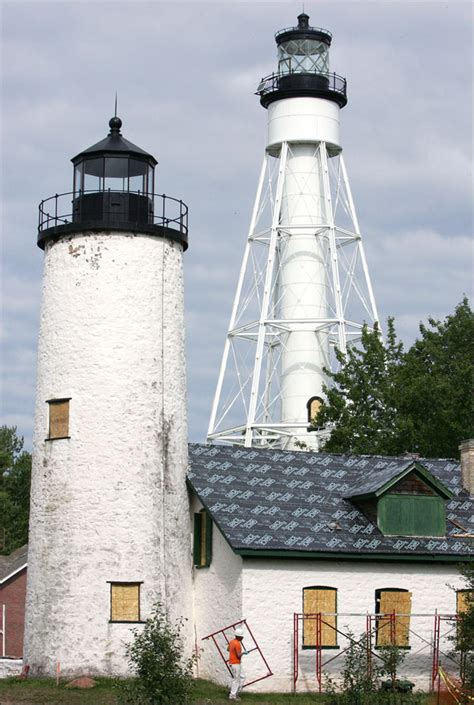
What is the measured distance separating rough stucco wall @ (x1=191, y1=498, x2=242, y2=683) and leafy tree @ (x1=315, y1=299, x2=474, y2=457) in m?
15.2

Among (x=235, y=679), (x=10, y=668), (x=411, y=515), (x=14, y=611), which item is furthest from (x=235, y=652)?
(x=14, y=611)

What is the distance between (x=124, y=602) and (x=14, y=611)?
23.5 metres

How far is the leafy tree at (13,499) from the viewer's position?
278ft

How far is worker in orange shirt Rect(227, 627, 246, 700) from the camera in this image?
103ft

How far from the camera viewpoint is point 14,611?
5719 cm

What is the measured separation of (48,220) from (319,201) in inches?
844

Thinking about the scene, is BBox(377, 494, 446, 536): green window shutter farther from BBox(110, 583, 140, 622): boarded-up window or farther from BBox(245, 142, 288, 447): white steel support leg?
BBox(245, 142, 288, 447): white steel support leg

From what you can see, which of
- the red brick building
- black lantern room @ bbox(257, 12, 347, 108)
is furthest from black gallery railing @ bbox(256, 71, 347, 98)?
the red brick building

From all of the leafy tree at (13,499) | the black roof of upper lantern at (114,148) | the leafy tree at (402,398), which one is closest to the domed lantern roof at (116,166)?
the black roof of upper lantern at (114,148)

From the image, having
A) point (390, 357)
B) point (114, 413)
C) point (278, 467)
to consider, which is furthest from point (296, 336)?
point (114, 413)

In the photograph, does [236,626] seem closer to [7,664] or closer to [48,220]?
[7,664]

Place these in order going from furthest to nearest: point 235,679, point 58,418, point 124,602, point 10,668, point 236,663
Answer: point 10,668 → point 58,418 → point 124,602 → point 235,679 → point 236,663

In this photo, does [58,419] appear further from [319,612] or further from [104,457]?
[319,612]

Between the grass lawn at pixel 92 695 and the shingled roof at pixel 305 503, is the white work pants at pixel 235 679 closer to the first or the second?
the grass lawn at pixel 92 695
